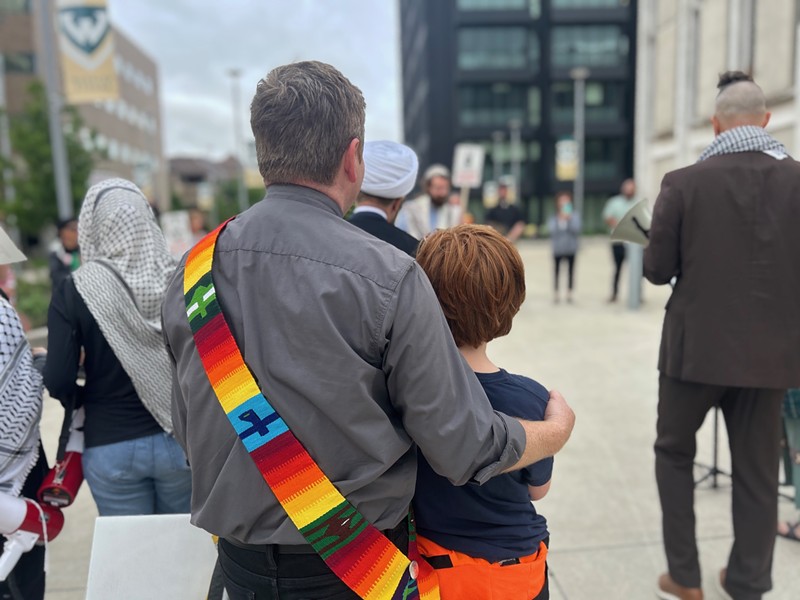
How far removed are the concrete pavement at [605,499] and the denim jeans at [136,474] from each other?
1.06m

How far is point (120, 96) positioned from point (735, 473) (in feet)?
113

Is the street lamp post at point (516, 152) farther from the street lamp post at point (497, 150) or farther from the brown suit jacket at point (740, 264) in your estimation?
the brown suit jacket at point (740, 264)

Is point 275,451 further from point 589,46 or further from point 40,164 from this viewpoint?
point 589,46

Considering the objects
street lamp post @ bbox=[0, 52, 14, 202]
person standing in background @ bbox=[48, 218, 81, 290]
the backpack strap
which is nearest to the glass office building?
street lamp post @ bbox=[0, 52, 14, 202]

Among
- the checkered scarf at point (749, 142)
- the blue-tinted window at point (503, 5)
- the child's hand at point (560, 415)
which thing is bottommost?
the child's hand at point (560, 415)

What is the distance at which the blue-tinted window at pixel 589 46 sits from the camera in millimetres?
46750

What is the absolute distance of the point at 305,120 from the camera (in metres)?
1.35

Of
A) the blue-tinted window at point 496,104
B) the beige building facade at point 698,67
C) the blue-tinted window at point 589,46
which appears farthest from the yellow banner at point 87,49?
the blue-tinted window at point 589,46

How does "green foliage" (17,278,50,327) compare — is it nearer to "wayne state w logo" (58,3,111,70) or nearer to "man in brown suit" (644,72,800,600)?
"wayne state w logo" (58,3,111,70)

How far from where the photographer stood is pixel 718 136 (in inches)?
104

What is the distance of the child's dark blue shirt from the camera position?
1653 mm

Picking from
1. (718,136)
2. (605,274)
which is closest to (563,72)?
(605,274)

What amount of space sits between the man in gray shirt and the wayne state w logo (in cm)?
863

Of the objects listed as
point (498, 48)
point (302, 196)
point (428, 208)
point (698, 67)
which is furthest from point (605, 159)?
point (302, 196)
